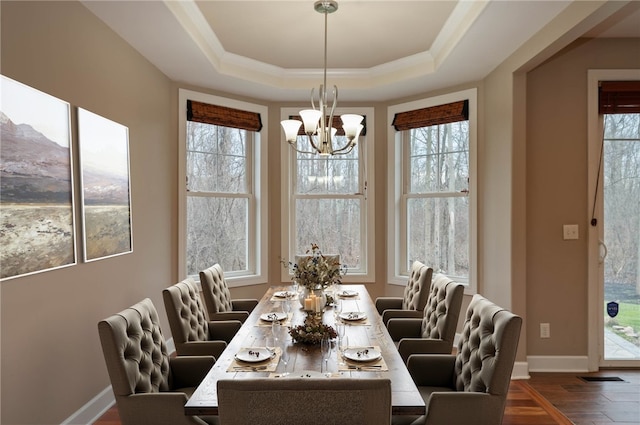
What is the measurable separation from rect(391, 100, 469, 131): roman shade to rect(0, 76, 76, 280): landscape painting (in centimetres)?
328

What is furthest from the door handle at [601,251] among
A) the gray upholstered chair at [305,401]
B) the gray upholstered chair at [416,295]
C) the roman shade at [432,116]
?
the gray upholstered chair at [305,401]

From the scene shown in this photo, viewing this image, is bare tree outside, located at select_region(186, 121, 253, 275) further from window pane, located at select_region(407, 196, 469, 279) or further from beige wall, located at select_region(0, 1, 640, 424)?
window pane, located at select_region(407, 196, 469, 279)

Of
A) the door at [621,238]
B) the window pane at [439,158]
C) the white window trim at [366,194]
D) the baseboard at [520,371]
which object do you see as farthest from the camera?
the white window trim at [366,194]

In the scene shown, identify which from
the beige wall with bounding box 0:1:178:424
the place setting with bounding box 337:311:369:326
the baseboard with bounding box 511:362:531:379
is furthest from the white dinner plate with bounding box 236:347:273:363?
the baseboard with bounding box 511:362:531:379

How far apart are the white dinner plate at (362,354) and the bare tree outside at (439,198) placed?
2.60 m

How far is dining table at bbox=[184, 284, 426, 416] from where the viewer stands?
5.29 feet

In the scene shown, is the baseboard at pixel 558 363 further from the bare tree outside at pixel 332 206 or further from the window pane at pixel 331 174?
the window pane at pixel 331 174

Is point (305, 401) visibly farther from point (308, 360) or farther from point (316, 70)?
point (316, 70)

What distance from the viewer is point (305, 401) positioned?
122cm

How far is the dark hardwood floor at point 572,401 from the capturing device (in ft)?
9.45

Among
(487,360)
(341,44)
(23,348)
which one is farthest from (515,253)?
(23,348)

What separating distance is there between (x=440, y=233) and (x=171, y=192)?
273 centimetres

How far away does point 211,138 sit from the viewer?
4602mm

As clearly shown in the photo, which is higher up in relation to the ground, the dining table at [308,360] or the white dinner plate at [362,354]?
the white dinner plate at [362,354]
